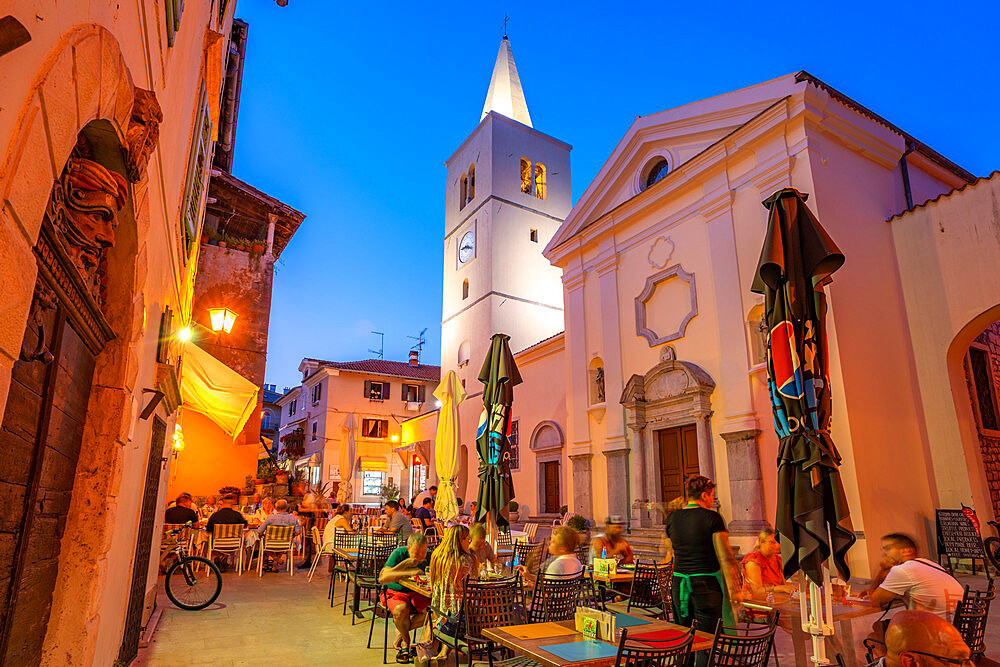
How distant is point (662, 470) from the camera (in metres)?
12.7

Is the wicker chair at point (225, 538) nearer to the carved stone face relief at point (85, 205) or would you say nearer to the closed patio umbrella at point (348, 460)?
the closed patio umbrella at point (348, 460)

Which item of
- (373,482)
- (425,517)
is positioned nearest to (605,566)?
(425,517)

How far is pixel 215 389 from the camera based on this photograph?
9742 millimetres

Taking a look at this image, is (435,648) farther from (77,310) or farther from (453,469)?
(453,469)

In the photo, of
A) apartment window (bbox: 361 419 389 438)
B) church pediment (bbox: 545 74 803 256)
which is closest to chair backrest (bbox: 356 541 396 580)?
church pediment (bbox: 545 74 803 256)

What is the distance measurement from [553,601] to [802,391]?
97.5 inches

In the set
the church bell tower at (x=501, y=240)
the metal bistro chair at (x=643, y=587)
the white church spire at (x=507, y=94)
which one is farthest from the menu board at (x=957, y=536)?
the white church spire at (x=507, y=94)

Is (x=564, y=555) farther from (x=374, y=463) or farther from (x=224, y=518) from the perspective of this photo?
(x=374, y=463)

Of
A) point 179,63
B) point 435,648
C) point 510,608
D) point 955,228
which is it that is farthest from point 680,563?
point 955,228

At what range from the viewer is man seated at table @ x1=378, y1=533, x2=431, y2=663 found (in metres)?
5.55

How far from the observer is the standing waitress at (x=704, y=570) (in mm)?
4207

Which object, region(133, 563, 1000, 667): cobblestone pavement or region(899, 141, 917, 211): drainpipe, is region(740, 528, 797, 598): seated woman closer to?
region(133, 563, 1000, 667): cobblestone pavement

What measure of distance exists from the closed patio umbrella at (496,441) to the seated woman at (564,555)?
2590 mm

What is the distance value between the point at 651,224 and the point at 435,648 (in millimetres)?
11305
